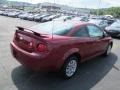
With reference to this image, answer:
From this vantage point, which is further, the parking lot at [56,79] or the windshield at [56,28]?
the windshield at [56,28]

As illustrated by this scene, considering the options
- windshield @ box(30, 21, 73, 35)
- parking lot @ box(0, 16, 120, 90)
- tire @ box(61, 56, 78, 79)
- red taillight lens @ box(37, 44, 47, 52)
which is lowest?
parking lot @ box(0, 16, 120, 90)

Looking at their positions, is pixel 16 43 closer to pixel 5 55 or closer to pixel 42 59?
pixel 42 59

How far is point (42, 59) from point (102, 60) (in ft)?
11.4

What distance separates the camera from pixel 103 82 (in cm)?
527

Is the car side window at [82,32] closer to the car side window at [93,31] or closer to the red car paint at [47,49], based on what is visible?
the red car paint at [47,49]

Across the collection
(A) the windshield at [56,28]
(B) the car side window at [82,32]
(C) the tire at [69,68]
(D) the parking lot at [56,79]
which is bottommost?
(D) the parking lot at [56,79]

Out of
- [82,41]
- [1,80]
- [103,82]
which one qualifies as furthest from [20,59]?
[103,82]

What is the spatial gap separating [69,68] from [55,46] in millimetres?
973

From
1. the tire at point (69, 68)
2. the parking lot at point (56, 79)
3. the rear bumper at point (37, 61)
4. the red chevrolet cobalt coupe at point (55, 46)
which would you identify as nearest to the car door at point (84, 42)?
the red chevrolet cobalt coupe at point (55, 46)

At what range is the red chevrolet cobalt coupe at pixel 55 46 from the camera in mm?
4555

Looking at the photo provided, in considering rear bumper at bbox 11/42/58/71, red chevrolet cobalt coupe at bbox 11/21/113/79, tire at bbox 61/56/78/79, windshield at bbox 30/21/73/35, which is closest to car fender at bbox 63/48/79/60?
red chevrolet cobalt coupe at bbox 11/21/113/79

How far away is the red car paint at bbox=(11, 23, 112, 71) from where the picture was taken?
4531mm

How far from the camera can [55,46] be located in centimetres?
463

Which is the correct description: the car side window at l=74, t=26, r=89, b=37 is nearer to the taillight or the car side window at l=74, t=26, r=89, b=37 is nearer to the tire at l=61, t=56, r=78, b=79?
the tire at l=61, t=56, r=78, b=79
